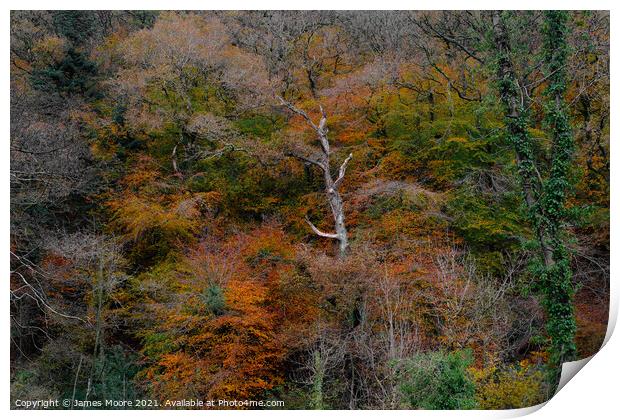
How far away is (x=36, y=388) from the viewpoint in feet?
42.2

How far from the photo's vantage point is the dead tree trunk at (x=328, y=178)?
16266 mm

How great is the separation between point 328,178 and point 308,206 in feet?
4.38

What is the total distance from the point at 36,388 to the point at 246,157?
8.77m

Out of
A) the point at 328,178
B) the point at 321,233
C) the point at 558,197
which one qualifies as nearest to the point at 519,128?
the point at 558,197

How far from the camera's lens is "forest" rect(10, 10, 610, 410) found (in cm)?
1261

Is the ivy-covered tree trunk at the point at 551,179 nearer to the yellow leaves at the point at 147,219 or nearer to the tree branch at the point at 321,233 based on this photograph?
the tree branch at the point at 321,233

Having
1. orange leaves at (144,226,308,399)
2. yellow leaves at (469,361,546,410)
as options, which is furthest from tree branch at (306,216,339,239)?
yellow leaves at (469,361,546,410)

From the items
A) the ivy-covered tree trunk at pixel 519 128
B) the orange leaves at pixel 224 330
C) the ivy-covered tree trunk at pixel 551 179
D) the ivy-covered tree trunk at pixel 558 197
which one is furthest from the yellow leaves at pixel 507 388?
the orange leaves at pixel 224 330

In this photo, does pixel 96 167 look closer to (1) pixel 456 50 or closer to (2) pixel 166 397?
(2) pixel 166 397

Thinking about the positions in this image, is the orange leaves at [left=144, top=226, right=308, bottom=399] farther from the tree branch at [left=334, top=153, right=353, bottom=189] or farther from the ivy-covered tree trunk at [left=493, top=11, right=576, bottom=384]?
the ivy-covered tree trunk at [left=493, top=11, right=576, bottom=384]

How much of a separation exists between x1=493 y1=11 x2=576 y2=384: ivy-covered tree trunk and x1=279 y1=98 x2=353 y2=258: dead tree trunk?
16.4 ft

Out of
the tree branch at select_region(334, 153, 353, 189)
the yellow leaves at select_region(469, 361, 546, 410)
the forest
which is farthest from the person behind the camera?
the tree branch at select_region(334, 153, 353, 189)
